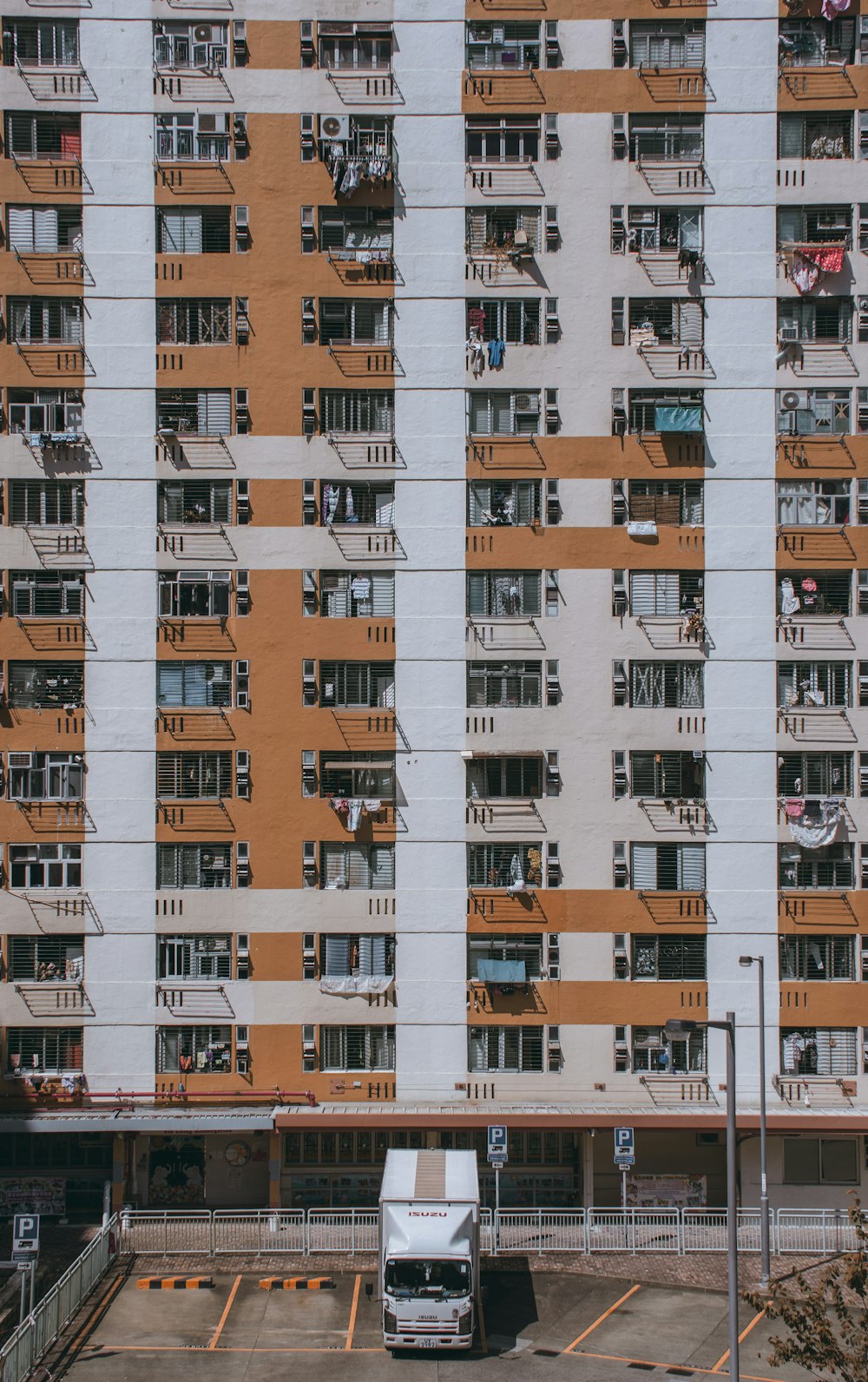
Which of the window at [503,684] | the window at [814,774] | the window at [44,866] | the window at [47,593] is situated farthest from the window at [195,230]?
the window at [814,774]

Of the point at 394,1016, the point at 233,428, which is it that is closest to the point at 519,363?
the point at 233,428

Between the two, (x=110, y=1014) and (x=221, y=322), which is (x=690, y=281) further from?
(x=110, y=1014)

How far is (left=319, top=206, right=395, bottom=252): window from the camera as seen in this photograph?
135 feet

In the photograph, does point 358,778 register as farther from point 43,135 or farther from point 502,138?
point 43,135

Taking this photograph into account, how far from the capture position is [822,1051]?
40.2m

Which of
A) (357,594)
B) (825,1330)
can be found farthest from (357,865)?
(825,1330)

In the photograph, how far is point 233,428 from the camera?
135 feet

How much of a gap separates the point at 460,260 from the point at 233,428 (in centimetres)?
874

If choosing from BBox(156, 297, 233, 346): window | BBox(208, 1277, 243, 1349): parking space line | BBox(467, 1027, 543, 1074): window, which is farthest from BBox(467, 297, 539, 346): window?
BBox(208, 1277, 243, 1349): parking space line

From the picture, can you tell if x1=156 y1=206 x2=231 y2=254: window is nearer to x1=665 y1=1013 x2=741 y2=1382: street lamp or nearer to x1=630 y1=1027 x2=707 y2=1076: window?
x1=630 y1=1027 x2=707 y2=1076: window

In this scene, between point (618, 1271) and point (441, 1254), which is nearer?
point (441, 1254)

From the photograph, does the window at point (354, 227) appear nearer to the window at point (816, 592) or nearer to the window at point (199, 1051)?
the window at point (816, 592)

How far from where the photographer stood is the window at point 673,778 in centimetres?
4069

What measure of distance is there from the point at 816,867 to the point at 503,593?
499 inches
